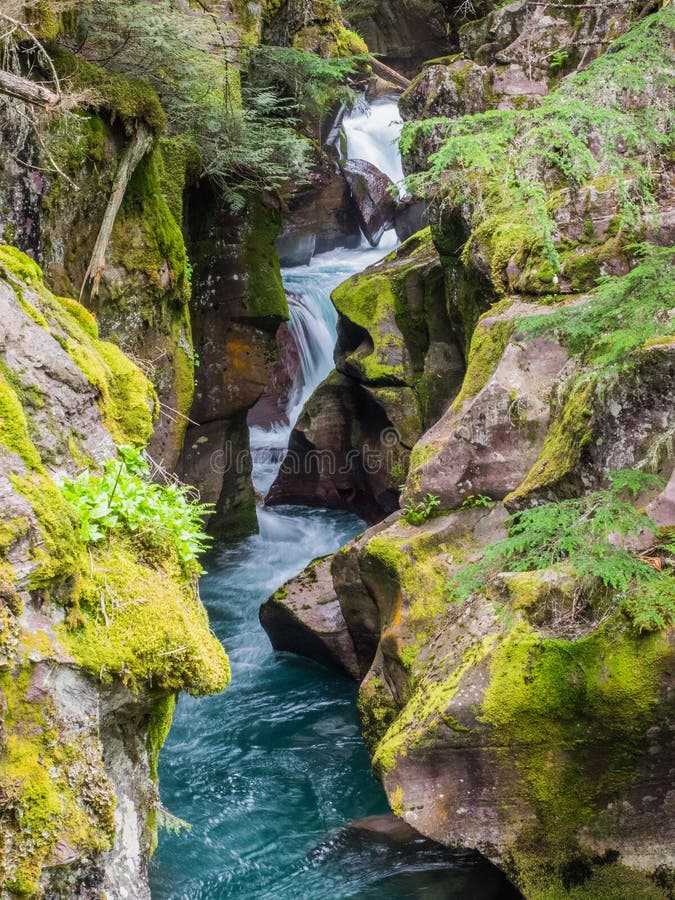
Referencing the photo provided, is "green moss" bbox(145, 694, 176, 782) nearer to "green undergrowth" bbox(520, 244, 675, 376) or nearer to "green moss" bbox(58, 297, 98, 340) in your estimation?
"green moss" bbox(58, 297, 98, 340)

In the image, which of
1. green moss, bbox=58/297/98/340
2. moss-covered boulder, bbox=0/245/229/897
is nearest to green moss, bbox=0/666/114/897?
moss-covered boulder, bbox=0/245/229/897

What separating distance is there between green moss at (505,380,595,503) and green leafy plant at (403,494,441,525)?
1.25 metres

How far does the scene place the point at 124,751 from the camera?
4242 mm

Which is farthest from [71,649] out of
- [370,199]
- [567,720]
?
[370,199]

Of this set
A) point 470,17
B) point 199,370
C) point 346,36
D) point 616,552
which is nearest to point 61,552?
point 616,552

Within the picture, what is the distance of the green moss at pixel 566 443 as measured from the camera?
19.7ft

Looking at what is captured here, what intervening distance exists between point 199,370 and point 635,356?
29.3ft

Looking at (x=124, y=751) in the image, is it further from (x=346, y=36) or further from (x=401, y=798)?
(x=346, y=36)

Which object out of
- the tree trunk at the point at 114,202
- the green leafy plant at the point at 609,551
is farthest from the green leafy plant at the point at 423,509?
the tree trunk at the point at 114,202

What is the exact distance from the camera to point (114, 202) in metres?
9.03

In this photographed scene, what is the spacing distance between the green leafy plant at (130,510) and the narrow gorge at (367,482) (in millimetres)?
17

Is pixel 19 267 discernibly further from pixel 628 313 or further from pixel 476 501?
pixel 476 501

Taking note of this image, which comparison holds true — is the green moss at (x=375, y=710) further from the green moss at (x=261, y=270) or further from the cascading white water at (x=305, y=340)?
the cascading white water at (x=305, y=340)

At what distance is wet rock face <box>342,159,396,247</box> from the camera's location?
20812 millimetres
